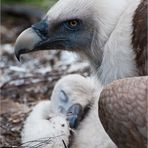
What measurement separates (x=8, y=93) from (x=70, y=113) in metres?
1.26

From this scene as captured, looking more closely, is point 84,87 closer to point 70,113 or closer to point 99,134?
point 70,113

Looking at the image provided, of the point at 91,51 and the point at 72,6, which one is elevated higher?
the point at 72,6

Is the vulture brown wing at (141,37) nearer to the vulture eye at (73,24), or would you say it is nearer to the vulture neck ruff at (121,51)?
the vulture neck ruff at (121,51)

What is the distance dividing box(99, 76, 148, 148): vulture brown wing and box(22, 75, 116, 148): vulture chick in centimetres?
77

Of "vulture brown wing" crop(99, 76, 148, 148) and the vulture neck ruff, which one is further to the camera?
the vulture neck ruff

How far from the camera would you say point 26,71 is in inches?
274

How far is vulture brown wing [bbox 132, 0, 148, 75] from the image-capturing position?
436 centimetres

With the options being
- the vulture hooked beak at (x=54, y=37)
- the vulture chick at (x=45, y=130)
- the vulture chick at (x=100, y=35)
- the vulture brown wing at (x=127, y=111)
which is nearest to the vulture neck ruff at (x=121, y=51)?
the vulture chick at (x=100, y=35)

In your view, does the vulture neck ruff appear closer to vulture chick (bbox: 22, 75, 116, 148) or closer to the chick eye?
vulture chick (bbox: 22, 75, 116, 148)

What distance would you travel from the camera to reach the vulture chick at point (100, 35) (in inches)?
176

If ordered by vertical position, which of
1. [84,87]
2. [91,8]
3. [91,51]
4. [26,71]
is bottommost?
[26,71]

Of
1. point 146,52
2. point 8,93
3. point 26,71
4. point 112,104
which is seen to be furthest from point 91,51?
point 26,71

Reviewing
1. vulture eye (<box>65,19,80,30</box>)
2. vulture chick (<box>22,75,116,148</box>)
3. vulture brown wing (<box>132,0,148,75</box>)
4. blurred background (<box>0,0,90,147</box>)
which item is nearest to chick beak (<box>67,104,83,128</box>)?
vulture chick (<box>22,75,116,148</box>)

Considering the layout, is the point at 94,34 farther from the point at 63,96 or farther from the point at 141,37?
the point at 63,96
